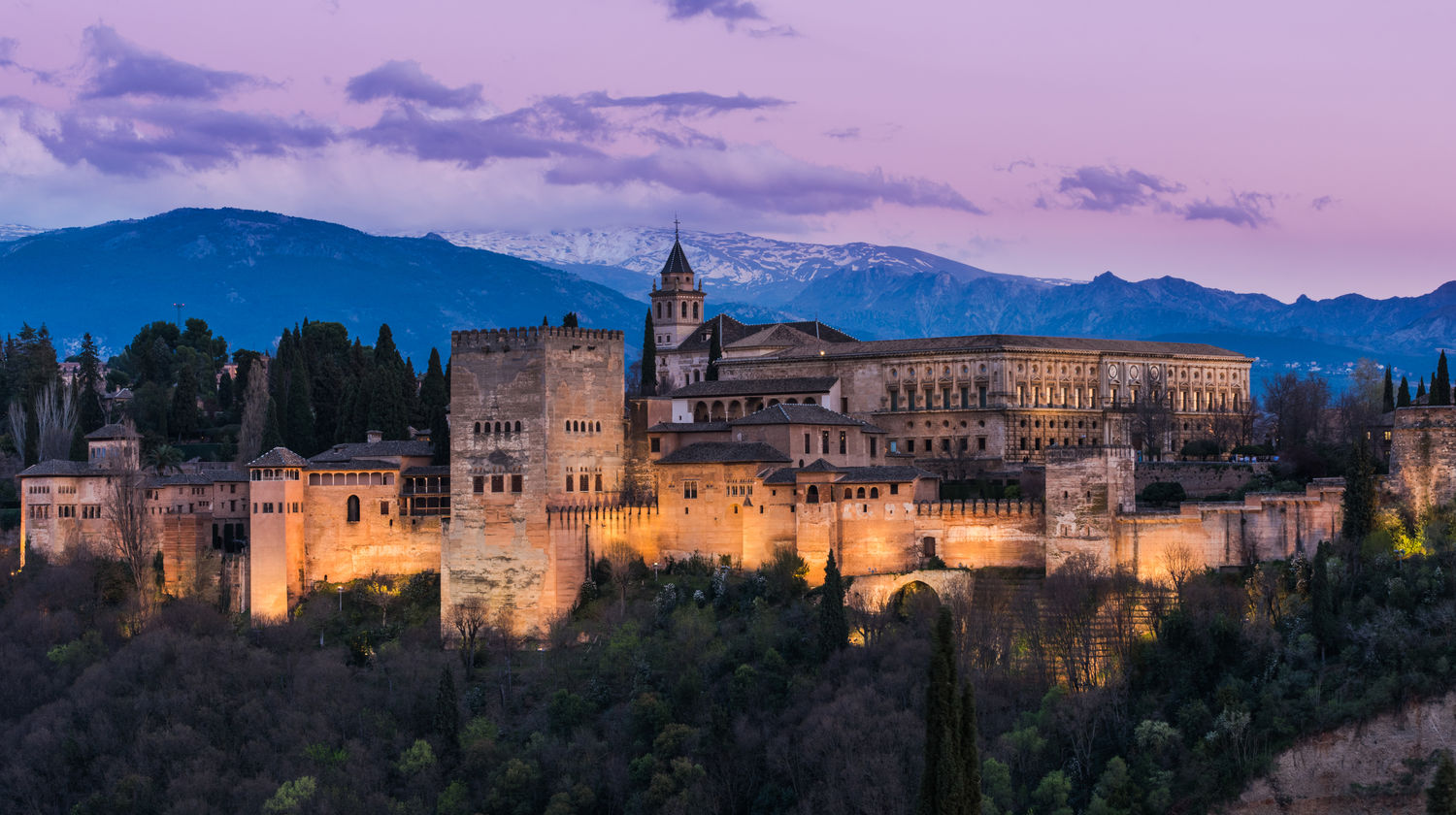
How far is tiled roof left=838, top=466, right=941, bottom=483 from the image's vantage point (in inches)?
2087

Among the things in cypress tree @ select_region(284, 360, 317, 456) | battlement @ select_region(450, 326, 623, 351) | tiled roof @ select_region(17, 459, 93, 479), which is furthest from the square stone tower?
cypress tree @ select_region(284, 360, 317, 456)

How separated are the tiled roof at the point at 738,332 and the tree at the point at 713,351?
0.14 meters

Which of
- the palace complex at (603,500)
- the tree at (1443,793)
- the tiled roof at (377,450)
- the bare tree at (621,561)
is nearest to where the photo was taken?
the tree at (1443,793)

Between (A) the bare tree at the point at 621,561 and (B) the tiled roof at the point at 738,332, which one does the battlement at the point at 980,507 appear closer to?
(A) the bare tree at the point at 621,561

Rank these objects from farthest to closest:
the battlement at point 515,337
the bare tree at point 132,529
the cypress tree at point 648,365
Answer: the cypress tree at point 648,365 → the bare tree at point 132,529 → the battlement at point 515,337

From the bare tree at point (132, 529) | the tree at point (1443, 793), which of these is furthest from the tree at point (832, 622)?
the bare tree at point (132, 529)

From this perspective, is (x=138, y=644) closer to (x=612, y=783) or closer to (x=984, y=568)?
(x=612, y=783)

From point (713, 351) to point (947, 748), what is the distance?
154 ft

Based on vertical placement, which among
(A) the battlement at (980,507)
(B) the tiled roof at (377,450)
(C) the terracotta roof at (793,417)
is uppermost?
(C) the terracotta roof at (793,417)

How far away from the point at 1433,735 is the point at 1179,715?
612 centimetres

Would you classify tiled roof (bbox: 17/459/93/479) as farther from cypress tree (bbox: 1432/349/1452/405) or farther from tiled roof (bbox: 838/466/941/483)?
cypress tree (bbox: 1432/349/1452/405)

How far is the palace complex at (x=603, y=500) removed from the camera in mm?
50562

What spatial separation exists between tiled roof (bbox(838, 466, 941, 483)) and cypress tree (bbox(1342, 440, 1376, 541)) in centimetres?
1290

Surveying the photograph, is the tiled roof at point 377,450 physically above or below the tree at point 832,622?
above
